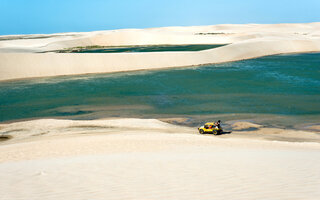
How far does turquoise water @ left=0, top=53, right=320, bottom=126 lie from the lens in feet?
55.4

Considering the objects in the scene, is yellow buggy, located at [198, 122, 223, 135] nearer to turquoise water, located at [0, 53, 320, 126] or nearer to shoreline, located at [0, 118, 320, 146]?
shoreline, located at [0, 118, 320, 146]

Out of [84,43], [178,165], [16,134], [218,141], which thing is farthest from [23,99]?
[84,43]

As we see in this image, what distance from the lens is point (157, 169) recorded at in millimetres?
6582

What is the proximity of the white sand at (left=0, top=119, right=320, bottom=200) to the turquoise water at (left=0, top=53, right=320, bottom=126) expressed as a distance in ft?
17.0

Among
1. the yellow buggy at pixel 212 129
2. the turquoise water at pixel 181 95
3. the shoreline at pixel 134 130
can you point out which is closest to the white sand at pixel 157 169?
the yellow buggy at pixel 212 129

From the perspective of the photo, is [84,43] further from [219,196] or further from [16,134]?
[219,196]

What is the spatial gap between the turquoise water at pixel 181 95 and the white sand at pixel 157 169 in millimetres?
5190

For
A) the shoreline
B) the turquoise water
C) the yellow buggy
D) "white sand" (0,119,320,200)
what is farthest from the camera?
the turquoise water

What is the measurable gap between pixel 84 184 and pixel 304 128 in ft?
33.5

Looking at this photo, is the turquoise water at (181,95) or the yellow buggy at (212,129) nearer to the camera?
the yellow buggy at (212,129)

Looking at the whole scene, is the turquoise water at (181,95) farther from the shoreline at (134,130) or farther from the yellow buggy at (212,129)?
the yellow buggy at (212,129)

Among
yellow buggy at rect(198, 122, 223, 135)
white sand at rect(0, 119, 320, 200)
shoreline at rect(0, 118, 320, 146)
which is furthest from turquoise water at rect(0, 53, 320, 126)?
white sand at rect(0, 119, 320, 200)

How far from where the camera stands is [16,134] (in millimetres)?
13164

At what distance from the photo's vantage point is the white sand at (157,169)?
195 inches
